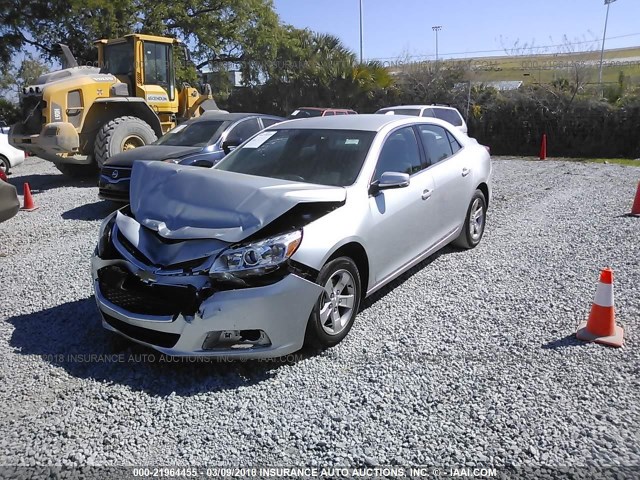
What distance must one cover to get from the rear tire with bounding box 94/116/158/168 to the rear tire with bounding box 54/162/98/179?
161 cm

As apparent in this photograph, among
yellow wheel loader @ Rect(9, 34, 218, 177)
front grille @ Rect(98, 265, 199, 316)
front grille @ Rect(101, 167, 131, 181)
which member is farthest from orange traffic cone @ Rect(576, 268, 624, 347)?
yellow wheel loader @ Rect(9, 34, 218, 177)

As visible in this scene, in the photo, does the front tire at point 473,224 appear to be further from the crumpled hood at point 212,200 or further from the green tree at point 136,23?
the green tree at point 136,23

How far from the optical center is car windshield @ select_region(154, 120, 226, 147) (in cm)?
940

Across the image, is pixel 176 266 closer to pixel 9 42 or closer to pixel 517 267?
pixel 517 267

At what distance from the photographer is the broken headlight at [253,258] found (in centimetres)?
349

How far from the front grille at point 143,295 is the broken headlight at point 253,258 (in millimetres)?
234

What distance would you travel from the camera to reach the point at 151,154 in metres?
8.90

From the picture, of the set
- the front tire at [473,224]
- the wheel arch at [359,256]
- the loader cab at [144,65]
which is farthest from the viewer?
the loader cab at [144,65]

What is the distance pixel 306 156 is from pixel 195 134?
539 cm

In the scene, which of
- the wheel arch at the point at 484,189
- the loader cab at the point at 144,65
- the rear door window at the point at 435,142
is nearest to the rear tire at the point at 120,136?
the loader cab at the point at 144,65

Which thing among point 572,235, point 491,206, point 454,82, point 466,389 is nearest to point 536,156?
point 454,82

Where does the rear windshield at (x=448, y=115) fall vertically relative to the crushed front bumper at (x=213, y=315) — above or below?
above

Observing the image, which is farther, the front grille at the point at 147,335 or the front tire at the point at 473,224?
the front tire at the point at 473,224

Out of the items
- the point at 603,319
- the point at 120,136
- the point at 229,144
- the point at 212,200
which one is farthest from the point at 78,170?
the point at 603,319
